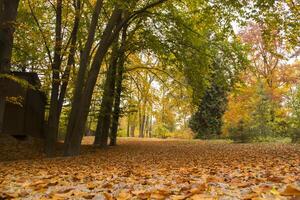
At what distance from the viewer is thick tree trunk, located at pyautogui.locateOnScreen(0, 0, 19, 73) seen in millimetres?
11758

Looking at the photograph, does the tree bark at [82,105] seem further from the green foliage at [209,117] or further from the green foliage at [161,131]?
the green foliage at [161,131]

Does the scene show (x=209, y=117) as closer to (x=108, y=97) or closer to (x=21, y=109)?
(x=108, y=97)

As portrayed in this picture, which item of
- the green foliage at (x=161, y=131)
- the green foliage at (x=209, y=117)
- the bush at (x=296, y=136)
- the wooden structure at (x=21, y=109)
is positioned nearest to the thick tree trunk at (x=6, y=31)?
the wooden structure at (x=21, y=109)

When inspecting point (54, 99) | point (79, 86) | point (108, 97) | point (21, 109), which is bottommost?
point (21, 109)

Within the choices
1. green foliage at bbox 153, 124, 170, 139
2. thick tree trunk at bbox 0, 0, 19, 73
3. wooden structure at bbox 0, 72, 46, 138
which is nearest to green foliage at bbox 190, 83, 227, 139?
wooden structure at bbox 0, 72, 46, 138

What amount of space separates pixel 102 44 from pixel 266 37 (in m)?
6.73

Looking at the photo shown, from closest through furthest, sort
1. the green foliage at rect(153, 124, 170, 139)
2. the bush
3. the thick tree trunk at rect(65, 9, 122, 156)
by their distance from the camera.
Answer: the thick tree trunk at rect(65, 9, 122, 156), the bush, the green foliage at rect(153, 124, 170, 139)

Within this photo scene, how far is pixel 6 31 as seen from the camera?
39.3 feet

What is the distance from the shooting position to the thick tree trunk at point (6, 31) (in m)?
11.8

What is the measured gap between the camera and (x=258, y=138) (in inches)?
1078

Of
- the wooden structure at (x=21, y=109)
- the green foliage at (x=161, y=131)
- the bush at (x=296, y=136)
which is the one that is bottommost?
the bush at (x=296, y=136)

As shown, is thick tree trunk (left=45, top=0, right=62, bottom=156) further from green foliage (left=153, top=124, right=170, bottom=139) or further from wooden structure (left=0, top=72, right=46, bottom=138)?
green foliage (left=153, top=124, right=170, bottom=139)

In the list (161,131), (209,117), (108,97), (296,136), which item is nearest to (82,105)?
(108,97)

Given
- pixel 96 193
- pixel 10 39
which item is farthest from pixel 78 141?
pixel 96 193
